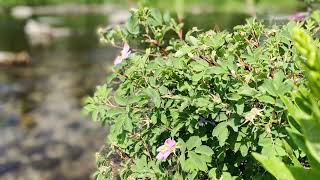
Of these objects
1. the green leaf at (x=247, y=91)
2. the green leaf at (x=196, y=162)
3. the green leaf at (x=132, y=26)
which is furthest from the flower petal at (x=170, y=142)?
the green leaf at (x=132, y=26)

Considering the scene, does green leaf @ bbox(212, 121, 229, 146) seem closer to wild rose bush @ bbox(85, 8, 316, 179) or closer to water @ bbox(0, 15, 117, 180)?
wild rose bush @ bbox(85, 8, 316, 179)

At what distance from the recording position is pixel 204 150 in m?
2.94

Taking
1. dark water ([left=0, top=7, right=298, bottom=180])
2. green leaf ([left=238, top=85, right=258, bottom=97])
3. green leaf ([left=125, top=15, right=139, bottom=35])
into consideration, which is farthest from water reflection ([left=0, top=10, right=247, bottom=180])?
green leaf ([left=238, top=85, right=258, bottom=97])

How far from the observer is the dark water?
959 cm

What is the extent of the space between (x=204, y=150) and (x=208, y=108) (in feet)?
0.85

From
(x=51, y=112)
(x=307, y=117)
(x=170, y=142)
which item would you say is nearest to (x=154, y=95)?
(x=170, y=142)

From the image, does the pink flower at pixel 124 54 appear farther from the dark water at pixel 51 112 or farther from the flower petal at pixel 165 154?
the flower petal at pixel 165 154

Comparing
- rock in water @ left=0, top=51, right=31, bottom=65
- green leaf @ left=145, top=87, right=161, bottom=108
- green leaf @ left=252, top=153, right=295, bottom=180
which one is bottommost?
green leaf @ left=252, top=153, right=295, bottom=180

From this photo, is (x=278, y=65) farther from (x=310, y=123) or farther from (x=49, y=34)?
(x=49, y=34)

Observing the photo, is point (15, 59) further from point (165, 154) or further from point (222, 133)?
point (222, 133)

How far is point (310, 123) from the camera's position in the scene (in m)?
1.99

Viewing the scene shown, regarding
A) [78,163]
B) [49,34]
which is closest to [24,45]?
[49,34]

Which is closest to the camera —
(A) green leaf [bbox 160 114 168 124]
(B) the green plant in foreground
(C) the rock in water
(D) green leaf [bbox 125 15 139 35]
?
(B) the green plant in foreground

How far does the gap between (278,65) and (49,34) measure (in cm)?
2496
